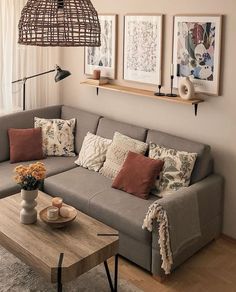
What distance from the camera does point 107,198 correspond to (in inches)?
141

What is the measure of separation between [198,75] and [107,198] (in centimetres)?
131

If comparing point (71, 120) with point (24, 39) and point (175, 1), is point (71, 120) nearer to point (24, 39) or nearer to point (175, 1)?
point (175, 1)

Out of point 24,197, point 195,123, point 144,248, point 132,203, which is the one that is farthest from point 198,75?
point 24,197

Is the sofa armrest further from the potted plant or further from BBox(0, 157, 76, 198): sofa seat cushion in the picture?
BBox(0, 157, 76, 198): sofa seat cushion

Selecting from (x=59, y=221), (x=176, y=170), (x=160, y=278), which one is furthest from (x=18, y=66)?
(x=160, y=278)

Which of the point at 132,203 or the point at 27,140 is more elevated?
the point at 27,140

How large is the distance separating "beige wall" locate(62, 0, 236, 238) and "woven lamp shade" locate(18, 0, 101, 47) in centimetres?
180

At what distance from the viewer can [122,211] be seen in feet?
11.0

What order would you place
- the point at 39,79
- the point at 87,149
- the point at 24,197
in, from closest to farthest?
the point at 24,197
the point at 87,149
the point at 39,79

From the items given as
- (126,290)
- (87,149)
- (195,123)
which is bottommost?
(126,290)

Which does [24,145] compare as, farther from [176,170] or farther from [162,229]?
[162,229]

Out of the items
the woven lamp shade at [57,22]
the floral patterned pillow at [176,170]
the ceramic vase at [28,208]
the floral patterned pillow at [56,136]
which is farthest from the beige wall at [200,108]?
the woven lamp shade at [57,22]

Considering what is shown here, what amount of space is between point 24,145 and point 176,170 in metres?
1.66

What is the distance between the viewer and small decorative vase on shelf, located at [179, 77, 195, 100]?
367 centimetres
